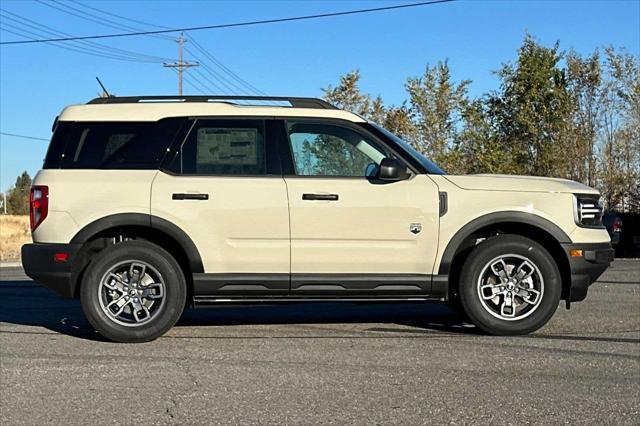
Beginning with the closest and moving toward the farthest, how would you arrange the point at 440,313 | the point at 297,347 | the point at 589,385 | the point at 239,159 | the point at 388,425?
the point at 388,425
the point at 589,385
the point at 297,347
the point at 239,159
the point at 440,313

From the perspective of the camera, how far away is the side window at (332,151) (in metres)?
6.43

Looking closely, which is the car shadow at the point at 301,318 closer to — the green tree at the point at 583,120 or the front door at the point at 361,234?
the front door at the point at 361,234

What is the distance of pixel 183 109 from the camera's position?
21.5 feet

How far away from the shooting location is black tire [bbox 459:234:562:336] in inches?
250

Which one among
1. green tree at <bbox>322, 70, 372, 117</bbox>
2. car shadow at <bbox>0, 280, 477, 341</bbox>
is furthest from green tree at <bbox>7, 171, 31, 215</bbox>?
car shadow at <bbox>0, 280, 477, 341</bbox>

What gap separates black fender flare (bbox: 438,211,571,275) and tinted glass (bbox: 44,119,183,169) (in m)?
2.51

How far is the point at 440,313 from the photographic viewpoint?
782cm

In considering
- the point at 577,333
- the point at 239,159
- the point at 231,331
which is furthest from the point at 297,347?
the point at 577,333

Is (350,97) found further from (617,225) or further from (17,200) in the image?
(17,200)

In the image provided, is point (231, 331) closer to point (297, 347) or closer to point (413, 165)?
point (297, 347)

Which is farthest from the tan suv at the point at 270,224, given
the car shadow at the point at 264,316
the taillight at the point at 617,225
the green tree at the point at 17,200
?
the green tree at the point at 17,200

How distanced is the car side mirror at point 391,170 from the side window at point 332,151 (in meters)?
0.12

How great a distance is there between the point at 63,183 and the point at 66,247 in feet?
1.71

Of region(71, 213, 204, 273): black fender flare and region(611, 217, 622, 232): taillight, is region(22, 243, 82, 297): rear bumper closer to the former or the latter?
region(71, 213, 204, 273): black fender flare
